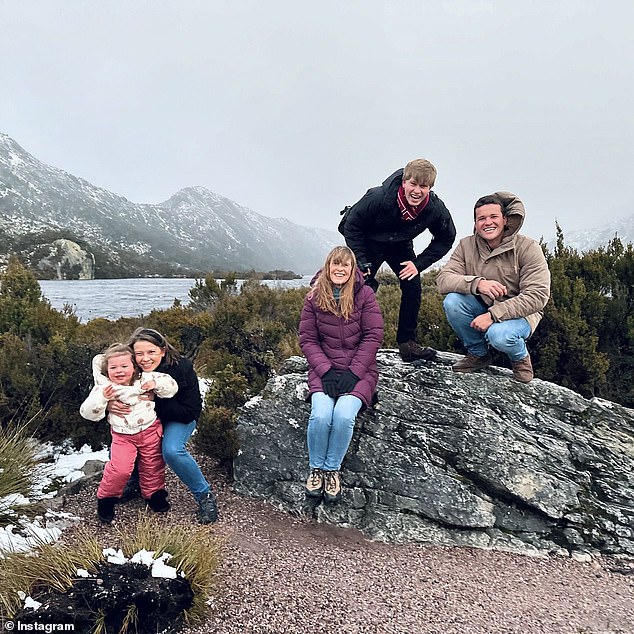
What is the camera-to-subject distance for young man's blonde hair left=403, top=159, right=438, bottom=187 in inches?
148

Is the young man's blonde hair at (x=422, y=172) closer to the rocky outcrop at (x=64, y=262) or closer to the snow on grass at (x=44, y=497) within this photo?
the snow on grass at (x=44, y=497)

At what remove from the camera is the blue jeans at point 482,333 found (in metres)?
3.94

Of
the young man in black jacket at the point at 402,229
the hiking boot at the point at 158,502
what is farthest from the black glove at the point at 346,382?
the hiking boot at the point at 158,502

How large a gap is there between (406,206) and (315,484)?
2494 millimetres

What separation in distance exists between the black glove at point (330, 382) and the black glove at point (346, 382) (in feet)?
0.11

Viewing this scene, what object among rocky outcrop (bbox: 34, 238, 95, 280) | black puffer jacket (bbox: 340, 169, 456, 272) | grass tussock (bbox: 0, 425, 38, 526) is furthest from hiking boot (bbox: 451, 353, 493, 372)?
rocky outcrop (bbox: 34, 238, 95, 280)

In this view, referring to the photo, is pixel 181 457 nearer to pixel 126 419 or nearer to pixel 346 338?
pixel 126 419

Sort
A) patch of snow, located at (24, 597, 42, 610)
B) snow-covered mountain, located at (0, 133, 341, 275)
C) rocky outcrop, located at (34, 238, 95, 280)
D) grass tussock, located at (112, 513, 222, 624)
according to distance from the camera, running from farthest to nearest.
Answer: snow-covered mountain, located at (0, 133, 341, 275)
rocky outcrop, located at (34, 238, 95, 280)
grass tussock, located at (112, 513, 222, 624)
patch of snow, located at (24, 597, 42, 610)

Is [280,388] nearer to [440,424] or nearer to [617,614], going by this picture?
[440,424]

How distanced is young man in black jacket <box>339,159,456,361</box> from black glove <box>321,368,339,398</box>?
1.08m

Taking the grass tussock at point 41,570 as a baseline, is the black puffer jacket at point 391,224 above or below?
above

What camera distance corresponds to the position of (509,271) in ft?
13.3

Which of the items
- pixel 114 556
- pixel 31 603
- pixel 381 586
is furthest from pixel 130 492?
pixel 381 586

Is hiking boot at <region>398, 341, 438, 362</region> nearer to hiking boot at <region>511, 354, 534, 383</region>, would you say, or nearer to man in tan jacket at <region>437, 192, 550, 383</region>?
man in tan jacket at <region>437, 192, 550, 383</region>
